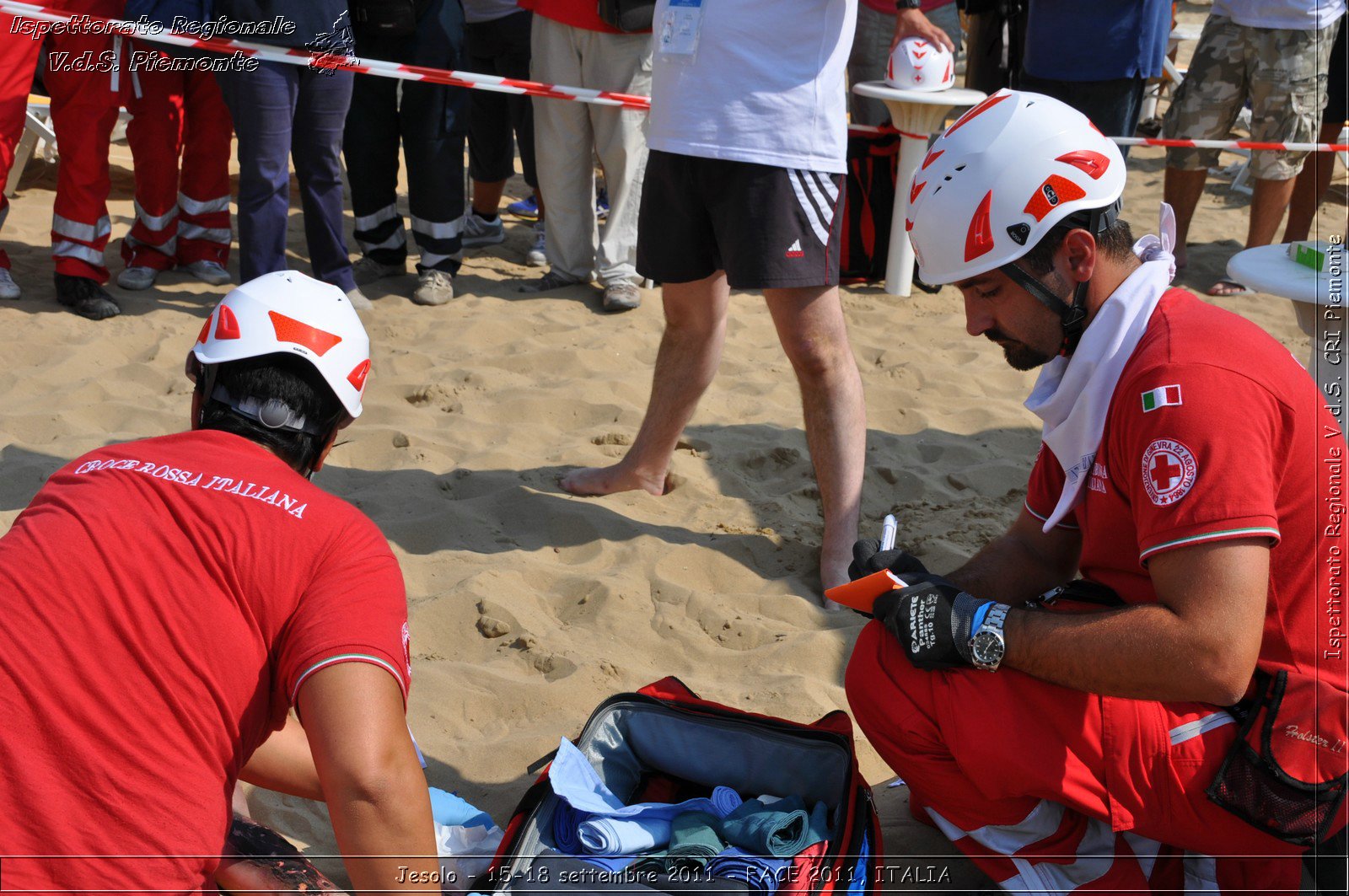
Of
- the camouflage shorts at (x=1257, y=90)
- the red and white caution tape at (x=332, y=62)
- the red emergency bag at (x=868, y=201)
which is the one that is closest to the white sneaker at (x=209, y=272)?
the red and white caution tape at (x=332, y=62)

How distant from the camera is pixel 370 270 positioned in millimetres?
6012

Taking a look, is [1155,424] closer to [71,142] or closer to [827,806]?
[827,806]

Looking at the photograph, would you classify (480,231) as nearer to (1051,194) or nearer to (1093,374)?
(1051,194)

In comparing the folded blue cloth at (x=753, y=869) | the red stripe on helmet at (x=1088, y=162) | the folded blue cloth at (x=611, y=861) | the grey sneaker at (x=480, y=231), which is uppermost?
the red stripe on helmet at (x=1088, y=162)

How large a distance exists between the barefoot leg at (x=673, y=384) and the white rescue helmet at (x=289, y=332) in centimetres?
167

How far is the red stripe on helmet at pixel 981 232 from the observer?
7.40 ft

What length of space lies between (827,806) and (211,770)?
3.94ft

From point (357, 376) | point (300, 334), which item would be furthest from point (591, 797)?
point (300, 334)

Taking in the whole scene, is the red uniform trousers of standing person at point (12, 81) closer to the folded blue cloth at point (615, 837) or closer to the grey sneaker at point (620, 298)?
the grey sneaker at point (620, 298)

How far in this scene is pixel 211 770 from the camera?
1.79 m

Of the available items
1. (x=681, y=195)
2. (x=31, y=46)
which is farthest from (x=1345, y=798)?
(x=31, y=46)

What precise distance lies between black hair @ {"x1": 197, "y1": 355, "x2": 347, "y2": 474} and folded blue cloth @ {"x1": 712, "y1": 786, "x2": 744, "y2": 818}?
3.31ft

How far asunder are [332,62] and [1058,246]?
3745 millimetres

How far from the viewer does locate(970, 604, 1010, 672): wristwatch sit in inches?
85.7
